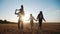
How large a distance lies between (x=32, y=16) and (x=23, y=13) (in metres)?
0.95

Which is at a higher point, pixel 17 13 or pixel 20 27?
pixel 17 13

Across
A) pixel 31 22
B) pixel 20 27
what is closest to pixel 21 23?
pixel 20 27

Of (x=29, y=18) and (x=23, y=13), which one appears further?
(x=29, y=18)

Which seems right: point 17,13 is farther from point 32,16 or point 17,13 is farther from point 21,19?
point 32,16

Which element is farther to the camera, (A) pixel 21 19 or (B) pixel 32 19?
(B) pixel 32 19

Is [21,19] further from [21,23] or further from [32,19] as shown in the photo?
[32,19]

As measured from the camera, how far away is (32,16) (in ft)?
30.3

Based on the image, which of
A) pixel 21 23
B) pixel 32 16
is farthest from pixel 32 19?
pixel 21 23

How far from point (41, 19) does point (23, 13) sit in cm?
106

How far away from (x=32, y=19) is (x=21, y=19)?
1003 millimetres

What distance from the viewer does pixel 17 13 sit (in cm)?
841

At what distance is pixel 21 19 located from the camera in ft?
27.8

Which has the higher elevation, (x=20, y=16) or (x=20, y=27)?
(x=20, y=16)

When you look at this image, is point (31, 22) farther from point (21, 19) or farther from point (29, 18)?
point (21, 19)
